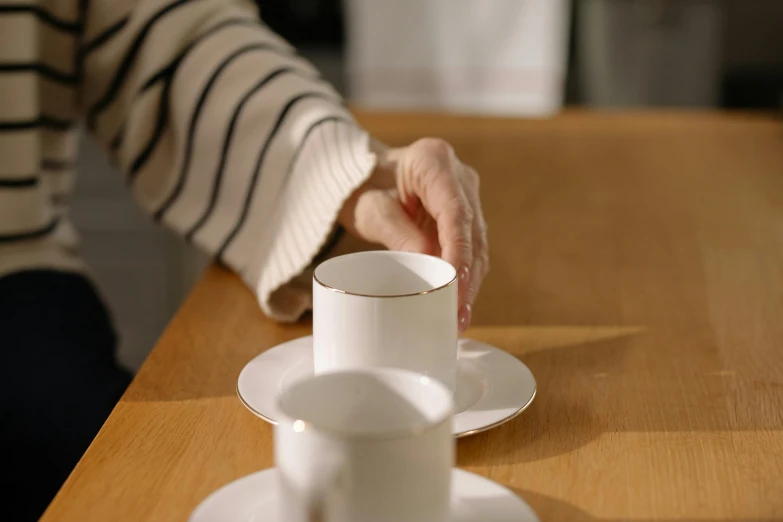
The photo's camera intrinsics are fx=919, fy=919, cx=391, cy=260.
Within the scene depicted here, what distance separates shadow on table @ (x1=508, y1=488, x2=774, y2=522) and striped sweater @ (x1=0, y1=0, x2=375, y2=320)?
315 millimetres

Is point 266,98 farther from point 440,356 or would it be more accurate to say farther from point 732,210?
point 732,210

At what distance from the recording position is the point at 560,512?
0.46 meters

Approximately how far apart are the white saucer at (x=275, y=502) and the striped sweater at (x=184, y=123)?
29cm

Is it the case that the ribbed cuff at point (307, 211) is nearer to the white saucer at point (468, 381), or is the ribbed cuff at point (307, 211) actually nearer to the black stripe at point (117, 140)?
the white saucer at point (468, 381)

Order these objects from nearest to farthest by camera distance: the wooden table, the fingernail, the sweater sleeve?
the wooden table < the fingernail < the sweater sleeve

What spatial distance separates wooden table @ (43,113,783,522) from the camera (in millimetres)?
491

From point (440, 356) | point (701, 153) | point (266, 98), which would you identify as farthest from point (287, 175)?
point (701, 153)

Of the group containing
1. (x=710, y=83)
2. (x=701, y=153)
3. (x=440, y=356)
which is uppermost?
(x=440, y=356)

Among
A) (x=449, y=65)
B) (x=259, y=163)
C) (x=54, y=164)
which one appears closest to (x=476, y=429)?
(x=259, y=163)

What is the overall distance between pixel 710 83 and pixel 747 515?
6.29ft

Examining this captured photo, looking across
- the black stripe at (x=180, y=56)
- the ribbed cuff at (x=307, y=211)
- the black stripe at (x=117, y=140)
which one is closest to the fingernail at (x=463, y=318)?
the ribbed cuff at (x=307, y=211)

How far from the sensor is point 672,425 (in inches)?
22.2

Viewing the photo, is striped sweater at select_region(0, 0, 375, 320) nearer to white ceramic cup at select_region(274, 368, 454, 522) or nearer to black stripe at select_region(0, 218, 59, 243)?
black stripe at select_region(0, 218, 59, 243)

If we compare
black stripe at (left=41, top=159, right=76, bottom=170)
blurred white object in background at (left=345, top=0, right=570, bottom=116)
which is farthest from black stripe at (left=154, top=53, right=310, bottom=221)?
blurred white object in background at (left=345, top=0, right=570, bottom=116)
